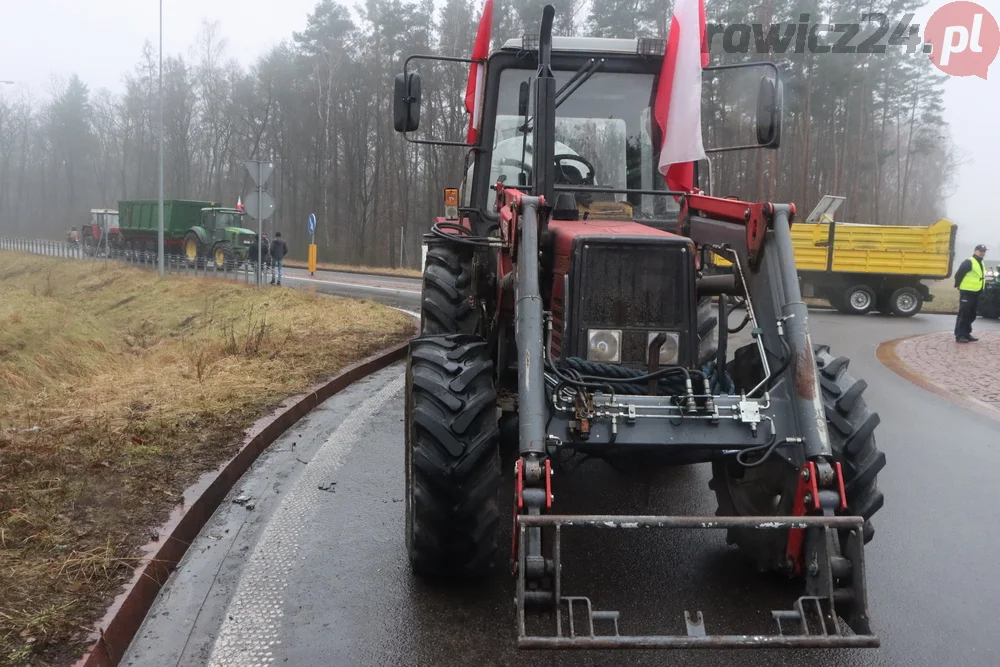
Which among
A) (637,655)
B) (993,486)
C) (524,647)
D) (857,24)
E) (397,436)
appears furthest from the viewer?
(857,24)

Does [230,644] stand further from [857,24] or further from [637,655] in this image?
[857,24]

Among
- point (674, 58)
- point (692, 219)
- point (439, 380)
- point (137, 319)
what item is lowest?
point (137, 319)

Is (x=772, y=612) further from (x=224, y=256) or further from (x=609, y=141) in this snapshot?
(x=224, y=256)

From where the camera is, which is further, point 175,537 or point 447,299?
point 447,299

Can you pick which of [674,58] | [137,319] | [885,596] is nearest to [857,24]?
[137,319]

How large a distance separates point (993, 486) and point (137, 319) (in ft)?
57.0

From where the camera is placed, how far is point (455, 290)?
6.18m

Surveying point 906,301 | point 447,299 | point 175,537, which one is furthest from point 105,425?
point 906,301

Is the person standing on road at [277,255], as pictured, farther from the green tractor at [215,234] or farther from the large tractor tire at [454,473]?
the large tractor tire at [454,473]

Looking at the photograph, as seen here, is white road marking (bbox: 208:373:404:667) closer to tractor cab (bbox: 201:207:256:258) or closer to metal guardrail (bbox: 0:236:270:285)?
metal guardrail (bbox: 0:236:270:285)

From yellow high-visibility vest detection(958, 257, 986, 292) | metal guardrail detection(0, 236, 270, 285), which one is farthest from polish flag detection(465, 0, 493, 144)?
metal guardrail detection(0, 236, 270, 285)

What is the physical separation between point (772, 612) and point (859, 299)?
2111 centimetres

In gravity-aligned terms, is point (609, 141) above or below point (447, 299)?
above

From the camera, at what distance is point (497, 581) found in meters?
4.03
